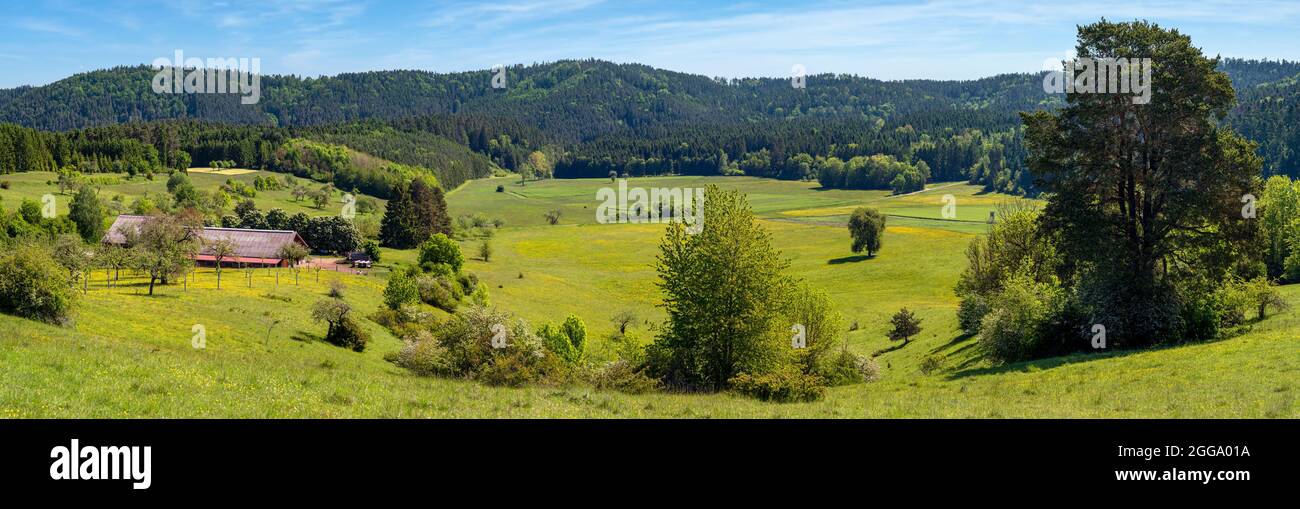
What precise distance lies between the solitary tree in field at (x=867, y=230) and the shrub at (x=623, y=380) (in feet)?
291

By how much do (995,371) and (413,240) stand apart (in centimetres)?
Answer: 9811

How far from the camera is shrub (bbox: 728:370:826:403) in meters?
28.8

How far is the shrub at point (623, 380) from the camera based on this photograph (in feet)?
108

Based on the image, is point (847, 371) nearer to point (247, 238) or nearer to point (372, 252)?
point (247, 238)

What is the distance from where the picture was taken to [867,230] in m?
120

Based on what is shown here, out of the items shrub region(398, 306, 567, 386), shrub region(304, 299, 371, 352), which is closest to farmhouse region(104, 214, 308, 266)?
shrub region(304, 299, 371, 352)

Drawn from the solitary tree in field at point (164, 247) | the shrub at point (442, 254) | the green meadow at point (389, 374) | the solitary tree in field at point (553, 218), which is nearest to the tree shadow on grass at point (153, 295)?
the green meadow at point (389, 374)

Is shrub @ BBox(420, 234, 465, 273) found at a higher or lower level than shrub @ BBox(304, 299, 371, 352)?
higher

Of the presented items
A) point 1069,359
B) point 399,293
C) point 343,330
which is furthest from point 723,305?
point 399,293

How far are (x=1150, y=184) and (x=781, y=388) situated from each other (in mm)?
21500

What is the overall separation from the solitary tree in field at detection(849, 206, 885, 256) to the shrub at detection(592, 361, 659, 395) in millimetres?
88791

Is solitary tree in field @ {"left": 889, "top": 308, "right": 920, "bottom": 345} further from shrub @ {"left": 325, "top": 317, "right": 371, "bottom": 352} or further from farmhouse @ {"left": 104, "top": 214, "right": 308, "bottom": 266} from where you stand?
farmhouse @ {"left": 104, "top": 214, "right": 308, "bottom": 266}

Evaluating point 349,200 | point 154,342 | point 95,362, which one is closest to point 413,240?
point 349,200

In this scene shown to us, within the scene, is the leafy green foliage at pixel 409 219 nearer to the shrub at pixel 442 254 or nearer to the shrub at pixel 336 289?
the shrub at pixel 442 254
